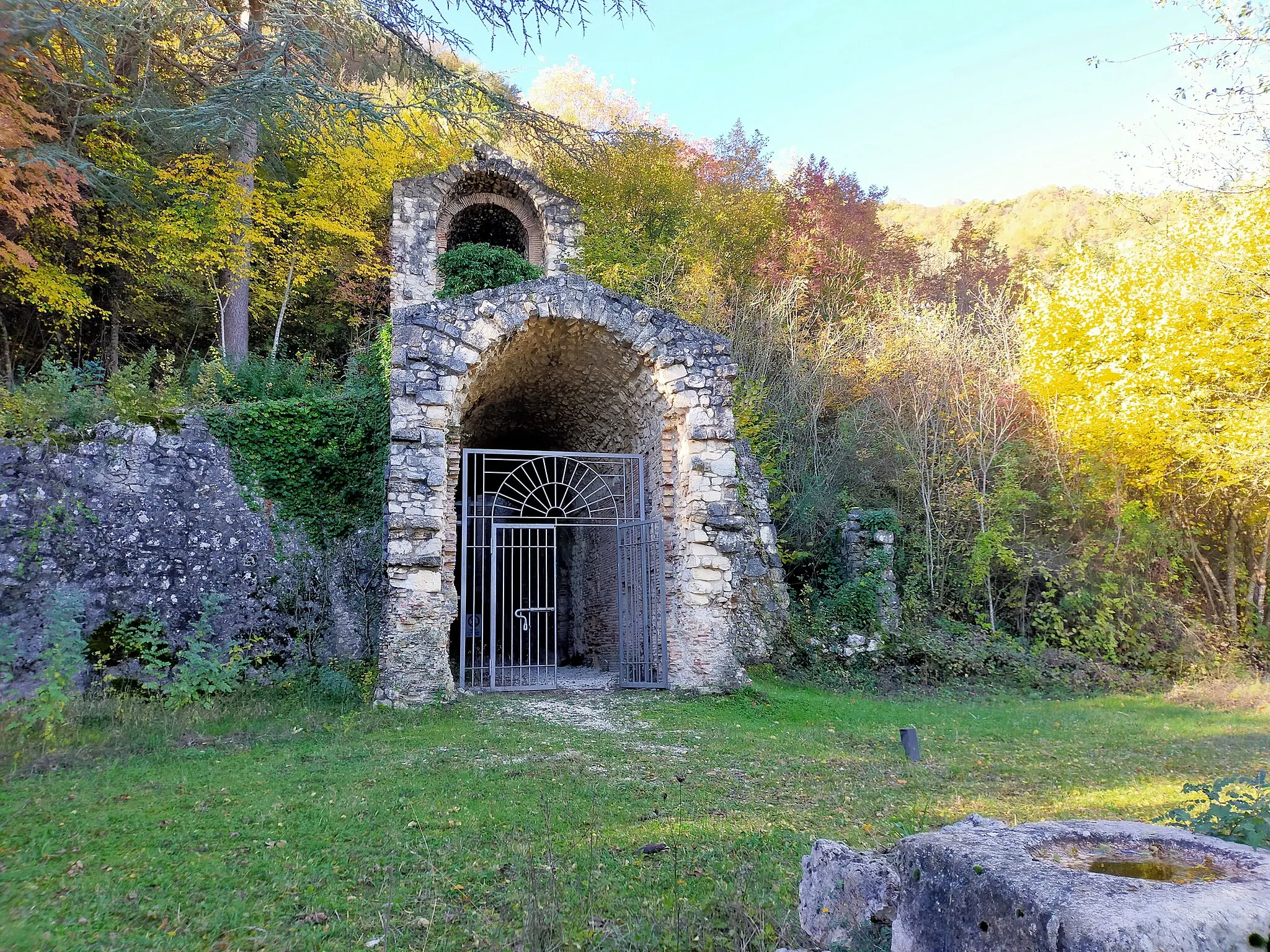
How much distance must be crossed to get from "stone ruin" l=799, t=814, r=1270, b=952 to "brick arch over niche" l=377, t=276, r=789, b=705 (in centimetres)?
611

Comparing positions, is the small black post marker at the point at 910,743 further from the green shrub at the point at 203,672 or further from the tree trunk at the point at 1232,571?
the tree trunk at the point at 1232,571

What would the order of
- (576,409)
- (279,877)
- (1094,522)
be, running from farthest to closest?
(1094,522), (576,409), (279,877)

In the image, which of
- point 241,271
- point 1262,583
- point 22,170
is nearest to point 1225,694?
point 1262,583

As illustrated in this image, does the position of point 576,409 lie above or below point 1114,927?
above

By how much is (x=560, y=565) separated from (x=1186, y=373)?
406 inches

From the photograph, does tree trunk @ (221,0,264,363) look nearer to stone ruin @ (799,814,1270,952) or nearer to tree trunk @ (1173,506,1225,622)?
stone ruin @ (799,814,1270,952)

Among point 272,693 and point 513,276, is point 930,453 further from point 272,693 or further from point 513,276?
point 272,693

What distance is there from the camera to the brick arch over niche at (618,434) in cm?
824

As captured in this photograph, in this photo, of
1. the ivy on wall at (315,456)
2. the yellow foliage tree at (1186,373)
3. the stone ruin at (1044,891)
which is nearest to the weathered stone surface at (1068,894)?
the stone ruin at (1044,891)

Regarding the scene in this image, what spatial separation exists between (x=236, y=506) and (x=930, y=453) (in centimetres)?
1080

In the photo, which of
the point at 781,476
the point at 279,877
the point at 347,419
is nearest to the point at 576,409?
the point at 347,419

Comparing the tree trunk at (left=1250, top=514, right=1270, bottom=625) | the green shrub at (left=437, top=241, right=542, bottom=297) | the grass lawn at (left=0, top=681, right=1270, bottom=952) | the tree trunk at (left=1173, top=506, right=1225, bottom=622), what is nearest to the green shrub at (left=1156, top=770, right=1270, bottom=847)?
the grass lawn at (left=0, top=681, right=1270, bottom=952)

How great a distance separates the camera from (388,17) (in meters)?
7.19

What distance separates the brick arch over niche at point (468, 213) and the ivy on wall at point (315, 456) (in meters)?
5.84
